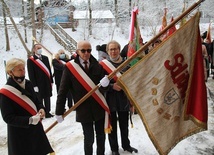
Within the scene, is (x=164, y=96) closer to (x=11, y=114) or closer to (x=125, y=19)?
(x=11, y=114)

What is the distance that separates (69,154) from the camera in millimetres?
4281

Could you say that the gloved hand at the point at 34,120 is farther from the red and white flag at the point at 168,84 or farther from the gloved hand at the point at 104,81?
the red and white flag at the point at 168,84

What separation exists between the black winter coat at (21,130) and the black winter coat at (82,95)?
377 millimetres

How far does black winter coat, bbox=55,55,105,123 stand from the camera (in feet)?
11.0

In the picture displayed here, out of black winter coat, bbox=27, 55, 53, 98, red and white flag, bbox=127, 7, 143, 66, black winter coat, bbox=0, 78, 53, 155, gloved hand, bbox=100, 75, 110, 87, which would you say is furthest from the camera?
black winter coat, bbox=27, 55, 53, 98

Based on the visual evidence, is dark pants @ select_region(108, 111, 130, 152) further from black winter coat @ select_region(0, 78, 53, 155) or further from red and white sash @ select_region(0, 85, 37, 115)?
red and white sash @ select_region(0, 85, 37, 115)

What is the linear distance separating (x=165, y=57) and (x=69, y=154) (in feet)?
8.42

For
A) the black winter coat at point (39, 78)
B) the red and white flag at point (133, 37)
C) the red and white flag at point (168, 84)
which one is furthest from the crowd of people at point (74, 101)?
the black winter coat at point (39, 78)

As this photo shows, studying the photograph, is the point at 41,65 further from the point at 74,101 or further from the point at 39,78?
the point at 74,101

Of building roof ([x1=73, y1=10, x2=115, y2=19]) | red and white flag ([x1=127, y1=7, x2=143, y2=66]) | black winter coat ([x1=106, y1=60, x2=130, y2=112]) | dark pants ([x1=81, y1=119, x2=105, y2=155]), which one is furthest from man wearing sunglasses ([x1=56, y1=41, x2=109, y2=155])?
building roof ([x1=73, y1=10, x2=115, y2=19])

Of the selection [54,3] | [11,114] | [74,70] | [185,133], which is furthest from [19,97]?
[54,3]

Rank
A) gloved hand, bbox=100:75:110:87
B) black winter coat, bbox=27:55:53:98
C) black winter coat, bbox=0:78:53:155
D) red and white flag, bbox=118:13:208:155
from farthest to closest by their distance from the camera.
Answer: black winter coat, bbox=27:55:53:98 < gloved hand, bbox=100:75:110:87 < black winter coat, bbox=0:78:53:155 < red and white flag, bbox=118:13:208:155

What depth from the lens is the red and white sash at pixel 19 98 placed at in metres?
2.93

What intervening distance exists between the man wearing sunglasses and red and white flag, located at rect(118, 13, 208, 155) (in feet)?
2.24
